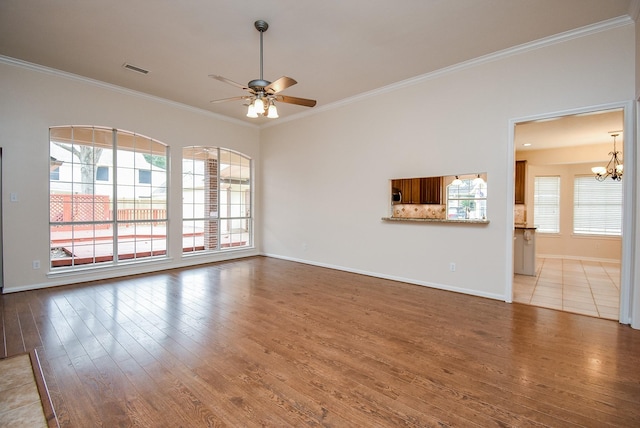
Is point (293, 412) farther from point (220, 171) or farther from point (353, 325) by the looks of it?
point (220, 171)

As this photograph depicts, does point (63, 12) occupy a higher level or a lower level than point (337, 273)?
higher

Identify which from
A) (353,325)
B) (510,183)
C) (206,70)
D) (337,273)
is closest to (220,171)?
(206,70)

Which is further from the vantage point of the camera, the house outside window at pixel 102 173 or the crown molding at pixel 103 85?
the house outside window at pixel 102 173

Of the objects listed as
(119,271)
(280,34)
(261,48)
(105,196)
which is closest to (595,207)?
(280,34)

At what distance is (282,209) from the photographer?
6.93 metres

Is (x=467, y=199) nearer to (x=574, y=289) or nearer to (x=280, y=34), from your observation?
(x=574, y=289)

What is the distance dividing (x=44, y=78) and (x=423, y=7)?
17.7ft

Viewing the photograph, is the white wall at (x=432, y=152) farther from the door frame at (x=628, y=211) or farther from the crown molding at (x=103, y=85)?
the crown molding at (x=103, y=85)

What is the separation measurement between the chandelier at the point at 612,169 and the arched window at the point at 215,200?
8.40m

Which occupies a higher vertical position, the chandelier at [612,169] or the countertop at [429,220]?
the chandelier at [612,169]

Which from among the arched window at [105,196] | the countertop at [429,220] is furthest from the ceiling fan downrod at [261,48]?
the arched window at [105,196]

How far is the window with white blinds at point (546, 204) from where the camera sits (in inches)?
316

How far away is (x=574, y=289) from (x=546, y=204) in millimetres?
4438

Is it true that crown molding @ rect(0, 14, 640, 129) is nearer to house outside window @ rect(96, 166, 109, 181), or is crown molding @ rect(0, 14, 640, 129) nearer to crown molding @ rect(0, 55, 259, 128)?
crown molding @ rect(0, 55, 259, 128)
